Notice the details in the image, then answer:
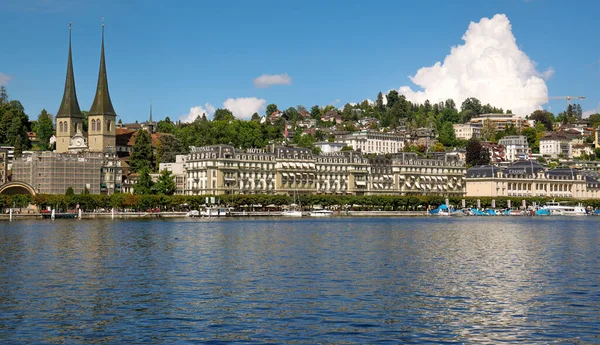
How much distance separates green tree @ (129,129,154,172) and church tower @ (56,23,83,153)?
35.6 ft

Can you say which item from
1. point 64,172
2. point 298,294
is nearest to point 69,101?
point 64,172

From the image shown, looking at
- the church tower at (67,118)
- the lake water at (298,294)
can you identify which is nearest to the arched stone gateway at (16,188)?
the church tower at (67,118)

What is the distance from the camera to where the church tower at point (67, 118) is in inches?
5335

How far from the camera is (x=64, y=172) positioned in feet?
374

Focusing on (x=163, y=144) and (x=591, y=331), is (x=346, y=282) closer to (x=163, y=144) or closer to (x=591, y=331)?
(x=591, y=331)

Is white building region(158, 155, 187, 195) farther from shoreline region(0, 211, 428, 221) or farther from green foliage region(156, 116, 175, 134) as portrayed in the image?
green foliage region(156, 116, 175, 134)

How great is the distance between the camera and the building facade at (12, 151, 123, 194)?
11312cm

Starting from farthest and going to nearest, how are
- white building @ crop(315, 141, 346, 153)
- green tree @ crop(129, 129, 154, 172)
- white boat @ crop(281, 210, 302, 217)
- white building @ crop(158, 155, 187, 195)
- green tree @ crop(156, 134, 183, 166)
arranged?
1. white building @ crop(315, 141, 346, 153)
2. green tree @ crop(156, 134, 183, 166)
3. green tree @ crop(129, 129, 154, 172)
4. white building @ crop(158, 155, 187, 195)
5. white boat @ crop(281, 210, 302, 217)

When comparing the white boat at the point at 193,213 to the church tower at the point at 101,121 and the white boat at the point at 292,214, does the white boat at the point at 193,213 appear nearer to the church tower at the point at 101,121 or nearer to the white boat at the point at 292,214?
the white boat at the point at 292,214

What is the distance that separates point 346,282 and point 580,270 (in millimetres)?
11460

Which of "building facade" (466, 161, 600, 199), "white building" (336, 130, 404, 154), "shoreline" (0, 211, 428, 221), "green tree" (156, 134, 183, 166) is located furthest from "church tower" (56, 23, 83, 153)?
"building facade" (466, 161, 600, 199)

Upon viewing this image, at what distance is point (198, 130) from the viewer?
15700 cm

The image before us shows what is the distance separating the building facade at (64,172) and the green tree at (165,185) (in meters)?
7.78

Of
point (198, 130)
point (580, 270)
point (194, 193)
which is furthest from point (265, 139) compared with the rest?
point (580, 270)
